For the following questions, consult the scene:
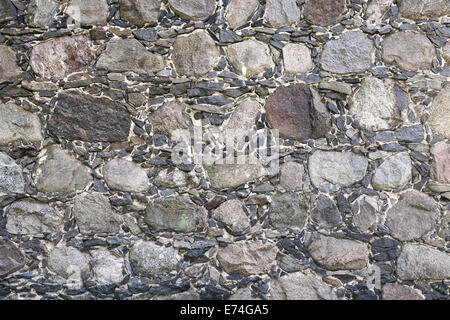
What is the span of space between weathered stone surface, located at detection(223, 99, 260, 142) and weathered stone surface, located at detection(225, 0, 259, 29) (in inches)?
18.7

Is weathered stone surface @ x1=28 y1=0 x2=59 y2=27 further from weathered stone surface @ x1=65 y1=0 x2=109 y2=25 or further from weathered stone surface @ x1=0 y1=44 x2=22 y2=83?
weathered stone surface @ x1=0 y1=44 x2=22 y2=83

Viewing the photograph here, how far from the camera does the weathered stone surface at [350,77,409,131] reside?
2242mm

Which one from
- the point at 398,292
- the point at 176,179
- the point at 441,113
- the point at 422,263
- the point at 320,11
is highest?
the point at 320,11

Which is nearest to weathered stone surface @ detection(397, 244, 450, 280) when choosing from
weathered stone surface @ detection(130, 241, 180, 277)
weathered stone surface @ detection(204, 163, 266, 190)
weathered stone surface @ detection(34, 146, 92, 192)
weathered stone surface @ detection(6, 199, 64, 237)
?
weathered stone surface @ detection(204, 163, 266, 190)

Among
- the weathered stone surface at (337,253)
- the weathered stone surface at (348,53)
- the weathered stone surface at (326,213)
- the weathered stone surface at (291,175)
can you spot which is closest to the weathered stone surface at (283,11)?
the weathered stone surface at (348,53)

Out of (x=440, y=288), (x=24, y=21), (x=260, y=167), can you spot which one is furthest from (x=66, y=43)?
(x=440, y=288)

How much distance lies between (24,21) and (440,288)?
2932 millimetres

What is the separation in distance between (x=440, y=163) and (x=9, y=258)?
2632 mm

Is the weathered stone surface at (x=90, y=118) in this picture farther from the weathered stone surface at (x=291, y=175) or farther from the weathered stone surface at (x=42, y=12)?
the weathered stone surface at (x=291, y=175)

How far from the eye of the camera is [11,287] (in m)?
2.29

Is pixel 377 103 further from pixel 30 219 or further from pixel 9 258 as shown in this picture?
pixel 9 258

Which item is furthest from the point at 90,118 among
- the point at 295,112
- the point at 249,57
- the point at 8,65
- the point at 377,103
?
the point at 377,103

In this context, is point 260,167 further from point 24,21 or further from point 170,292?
point 24,21

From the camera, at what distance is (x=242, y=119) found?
2250mm
